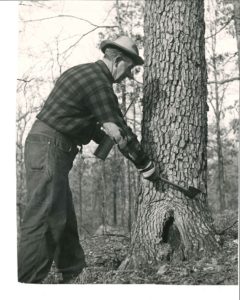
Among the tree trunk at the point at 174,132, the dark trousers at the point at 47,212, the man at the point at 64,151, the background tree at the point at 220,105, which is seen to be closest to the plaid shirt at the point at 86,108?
the man at the point at 64,151

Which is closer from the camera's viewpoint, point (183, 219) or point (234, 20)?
point (183, 219)

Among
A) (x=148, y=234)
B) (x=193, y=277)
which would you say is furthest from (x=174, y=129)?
(x=193, y=277)

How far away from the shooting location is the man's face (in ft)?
13.4

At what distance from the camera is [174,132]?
161 inches

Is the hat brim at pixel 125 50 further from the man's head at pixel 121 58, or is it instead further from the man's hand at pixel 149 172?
the man's hand at pixel 149 172

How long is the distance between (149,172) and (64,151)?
0.77m

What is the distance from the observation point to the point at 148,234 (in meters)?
4.02

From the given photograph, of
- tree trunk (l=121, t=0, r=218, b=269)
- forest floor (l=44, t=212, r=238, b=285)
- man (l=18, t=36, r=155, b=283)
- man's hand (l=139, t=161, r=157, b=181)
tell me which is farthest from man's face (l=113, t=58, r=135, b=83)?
forest floor (l=44, t=212, r=238, b=285)

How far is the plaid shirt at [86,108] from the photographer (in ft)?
12.8

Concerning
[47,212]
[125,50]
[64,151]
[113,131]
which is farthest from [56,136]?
[125,50]

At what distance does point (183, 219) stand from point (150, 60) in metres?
1.43

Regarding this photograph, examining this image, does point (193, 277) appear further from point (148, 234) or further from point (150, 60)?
point (150, 60)

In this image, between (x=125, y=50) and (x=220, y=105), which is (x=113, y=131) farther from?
(x=220, y=105)

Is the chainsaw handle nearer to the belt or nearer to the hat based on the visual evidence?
the belt
